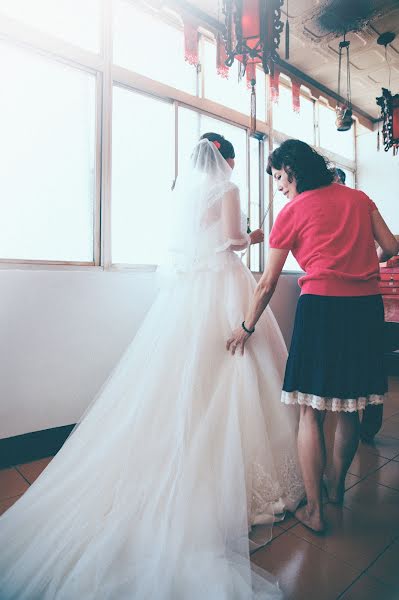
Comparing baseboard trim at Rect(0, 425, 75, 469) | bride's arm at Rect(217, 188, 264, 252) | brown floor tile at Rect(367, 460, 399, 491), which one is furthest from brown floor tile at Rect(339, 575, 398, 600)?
baseboard trim at Rect(0, 425, 75, 469)

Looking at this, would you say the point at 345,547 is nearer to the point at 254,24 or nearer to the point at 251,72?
the point at 254,24

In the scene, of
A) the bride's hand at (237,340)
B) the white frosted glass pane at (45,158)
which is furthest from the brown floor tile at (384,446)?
the white frosted glass pane at (45,158)

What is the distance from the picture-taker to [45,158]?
8.11 feet


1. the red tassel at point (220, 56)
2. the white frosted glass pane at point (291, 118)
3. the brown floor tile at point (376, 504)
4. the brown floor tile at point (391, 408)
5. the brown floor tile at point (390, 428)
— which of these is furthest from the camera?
the white frosted glass pane at point (291, 118)

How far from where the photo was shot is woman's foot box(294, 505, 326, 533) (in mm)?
1476

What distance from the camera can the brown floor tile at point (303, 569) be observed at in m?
1.19

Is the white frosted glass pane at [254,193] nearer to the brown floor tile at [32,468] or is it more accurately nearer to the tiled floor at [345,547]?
the tiled floor at [345,547]

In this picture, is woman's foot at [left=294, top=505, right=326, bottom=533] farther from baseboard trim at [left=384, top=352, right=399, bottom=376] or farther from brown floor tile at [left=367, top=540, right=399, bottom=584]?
baseboard trim at [left=384, top=352, right=399, bottom=376]

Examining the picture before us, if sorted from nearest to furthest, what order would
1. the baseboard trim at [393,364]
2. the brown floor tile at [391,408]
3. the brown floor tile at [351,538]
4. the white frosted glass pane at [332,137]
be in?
the brown floor tile at [351,538] < the brown floor tile at [391,408] < the baseboard trim at [393,364] < the white frosted glass pane at [332,137]

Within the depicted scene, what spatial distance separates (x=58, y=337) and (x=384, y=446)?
2186 millimetres

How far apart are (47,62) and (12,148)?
0.65m

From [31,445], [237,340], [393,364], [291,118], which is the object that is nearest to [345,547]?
[237,340]

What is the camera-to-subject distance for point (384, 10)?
3.29 metres

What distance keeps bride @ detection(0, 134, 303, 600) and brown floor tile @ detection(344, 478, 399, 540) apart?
0.34 metres
